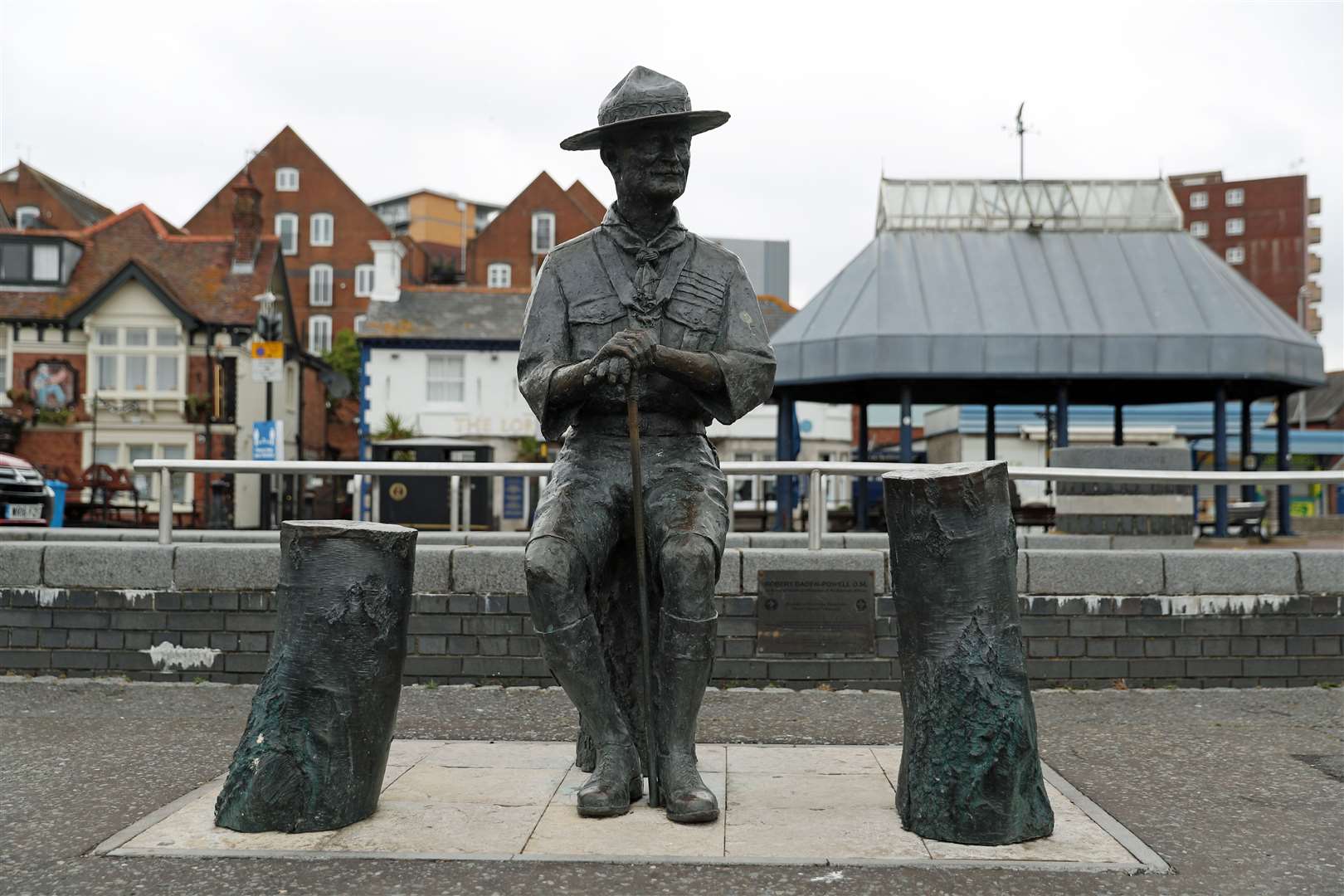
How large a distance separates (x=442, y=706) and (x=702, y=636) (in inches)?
109

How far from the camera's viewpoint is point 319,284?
4509 centimetres

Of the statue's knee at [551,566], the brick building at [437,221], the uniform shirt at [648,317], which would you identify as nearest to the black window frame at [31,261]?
the brick building at [437,221]

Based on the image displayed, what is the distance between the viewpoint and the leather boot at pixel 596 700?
4273 mm

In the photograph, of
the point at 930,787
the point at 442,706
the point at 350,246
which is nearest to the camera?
the point at 930,787

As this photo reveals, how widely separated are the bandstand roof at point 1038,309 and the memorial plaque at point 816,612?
9287 millimetres

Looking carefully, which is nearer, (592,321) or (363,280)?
(592,321)

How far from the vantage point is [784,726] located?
611 cm

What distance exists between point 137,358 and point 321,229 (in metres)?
14.0

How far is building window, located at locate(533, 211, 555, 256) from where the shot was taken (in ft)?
148

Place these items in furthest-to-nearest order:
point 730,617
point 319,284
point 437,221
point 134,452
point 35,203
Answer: point 437,221
point 319,284
point 35,203
point 134,452
point 730,617

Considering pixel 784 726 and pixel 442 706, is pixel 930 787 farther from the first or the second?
pixel 442 706

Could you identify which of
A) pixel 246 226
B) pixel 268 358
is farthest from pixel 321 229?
pixel 268 358

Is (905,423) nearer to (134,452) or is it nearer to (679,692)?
(679,692)

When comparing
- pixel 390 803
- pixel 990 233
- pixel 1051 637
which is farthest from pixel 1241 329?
pixel 390 803
